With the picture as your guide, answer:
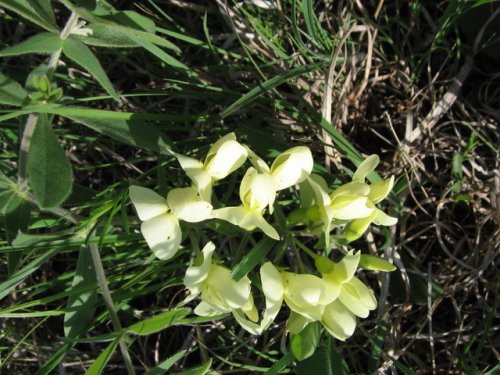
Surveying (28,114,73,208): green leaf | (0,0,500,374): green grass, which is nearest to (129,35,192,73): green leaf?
(0,0,500,374): green grass

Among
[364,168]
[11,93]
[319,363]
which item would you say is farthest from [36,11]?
[319,363]

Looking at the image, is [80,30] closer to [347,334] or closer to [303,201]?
[303,201]

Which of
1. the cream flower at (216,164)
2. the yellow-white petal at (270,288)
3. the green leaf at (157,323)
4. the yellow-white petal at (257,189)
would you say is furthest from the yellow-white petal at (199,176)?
the green leaf at (157,323)

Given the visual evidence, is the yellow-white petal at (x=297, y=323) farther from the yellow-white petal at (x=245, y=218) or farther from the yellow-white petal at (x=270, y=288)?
the yellow-white petal at (x=245, y=218)

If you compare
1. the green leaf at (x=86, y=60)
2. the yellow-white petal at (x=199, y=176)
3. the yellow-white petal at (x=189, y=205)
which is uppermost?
the green leaf at (x=86, y=60)

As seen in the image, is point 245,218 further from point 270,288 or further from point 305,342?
point 305,342

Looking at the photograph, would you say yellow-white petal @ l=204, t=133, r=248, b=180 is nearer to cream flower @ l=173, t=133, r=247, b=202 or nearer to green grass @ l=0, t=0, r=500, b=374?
cream flower @ l=173, t=133, r=247, b=202
